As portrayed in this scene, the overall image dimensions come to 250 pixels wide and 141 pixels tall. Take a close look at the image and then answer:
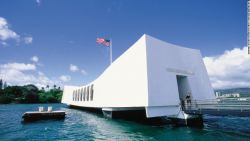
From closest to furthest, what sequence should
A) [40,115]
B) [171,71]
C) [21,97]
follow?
[171,71] < [40,115] < [21,97]

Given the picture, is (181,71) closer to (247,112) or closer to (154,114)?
(154,114)

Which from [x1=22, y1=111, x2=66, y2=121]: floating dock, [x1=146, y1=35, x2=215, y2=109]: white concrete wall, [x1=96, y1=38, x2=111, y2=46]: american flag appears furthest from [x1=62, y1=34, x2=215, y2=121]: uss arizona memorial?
[x1=22, y1=111, x2=66, y2=121]: floating dock

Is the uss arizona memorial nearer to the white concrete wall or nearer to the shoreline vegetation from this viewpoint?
the white concrete wall

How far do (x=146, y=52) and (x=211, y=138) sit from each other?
8.55 metres

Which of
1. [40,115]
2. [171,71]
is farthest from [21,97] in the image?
[171,71]

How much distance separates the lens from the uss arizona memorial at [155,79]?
16328mm

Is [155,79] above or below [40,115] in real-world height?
above

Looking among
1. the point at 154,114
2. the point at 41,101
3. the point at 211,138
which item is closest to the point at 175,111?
the point at 154,114

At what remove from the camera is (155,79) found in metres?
16.7

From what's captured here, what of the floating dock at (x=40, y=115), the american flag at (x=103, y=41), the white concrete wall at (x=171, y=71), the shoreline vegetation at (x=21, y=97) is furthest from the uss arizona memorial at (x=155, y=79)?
the shoreline vegetation at (x=21, y=97)

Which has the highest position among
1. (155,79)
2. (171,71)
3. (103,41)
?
(103,41)

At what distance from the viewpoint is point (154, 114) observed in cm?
1584

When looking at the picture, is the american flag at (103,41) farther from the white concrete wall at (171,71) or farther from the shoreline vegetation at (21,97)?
the shoreline vegetation at (21,97)

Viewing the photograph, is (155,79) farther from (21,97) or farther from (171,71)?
(21,97)
